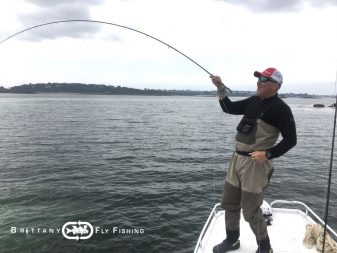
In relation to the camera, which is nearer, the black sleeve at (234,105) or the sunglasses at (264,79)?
the sunglasses at (264,79)

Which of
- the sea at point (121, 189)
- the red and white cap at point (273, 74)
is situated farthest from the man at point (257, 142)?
the sea at point (121, 189)

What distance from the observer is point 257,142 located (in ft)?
18.6

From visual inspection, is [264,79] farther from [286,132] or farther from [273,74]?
[286,132]

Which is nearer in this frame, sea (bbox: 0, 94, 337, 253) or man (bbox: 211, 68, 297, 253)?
man (bbox: 211, 68, 297, 253)

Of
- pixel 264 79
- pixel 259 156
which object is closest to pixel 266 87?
pixel 264 79

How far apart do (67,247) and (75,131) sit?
29.6 metres

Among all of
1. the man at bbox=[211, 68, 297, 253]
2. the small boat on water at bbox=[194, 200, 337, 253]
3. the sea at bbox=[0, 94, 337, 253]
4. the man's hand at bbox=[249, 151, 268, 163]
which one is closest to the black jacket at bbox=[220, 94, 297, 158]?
the man at bbox=[211, 68, 297, 253]

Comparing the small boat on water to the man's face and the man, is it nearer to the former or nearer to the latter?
the man

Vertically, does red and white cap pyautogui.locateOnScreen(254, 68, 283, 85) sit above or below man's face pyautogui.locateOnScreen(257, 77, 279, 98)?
above

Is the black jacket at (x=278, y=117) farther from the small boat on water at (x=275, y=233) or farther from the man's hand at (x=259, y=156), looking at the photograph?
the small boat on water at (x=275, y=233)

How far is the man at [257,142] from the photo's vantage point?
17.7 feet

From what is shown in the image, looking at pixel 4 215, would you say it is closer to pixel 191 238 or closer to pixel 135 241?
pixel 135 241

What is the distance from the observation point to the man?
5.40 m

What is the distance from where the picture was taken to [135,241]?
12.1 meters
